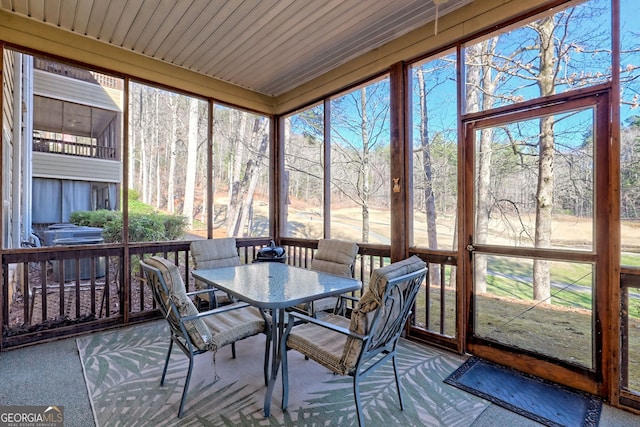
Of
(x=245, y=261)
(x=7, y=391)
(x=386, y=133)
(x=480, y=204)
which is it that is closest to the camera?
(x=7, y=391)

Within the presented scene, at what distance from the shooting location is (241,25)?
3.12m

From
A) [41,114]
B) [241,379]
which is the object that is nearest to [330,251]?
[241,379]

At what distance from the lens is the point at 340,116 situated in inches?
179

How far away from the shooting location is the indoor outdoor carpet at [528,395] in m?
2.01

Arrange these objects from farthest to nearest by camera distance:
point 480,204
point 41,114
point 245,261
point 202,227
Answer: point 245,261
point 202,227
point 41,114
point 480,204

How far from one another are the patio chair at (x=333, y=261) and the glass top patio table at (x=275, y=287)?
1.04 feet

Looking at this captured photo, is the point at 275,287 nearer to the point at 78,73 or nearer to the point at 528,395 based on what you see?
the point at 528,395

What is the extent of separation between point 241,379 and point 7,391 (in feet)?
5.60

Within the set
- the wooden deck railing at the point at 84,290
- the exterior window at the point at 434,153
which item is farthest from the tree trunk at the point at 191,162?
the exterior window at the point at 434,153

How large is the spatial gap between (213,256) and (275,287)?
1.44 m

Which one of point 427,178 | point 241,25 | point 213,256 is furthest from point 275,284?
point 241,25

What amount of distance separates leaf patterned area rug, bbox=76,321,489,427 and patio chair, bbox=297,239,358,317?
556 millimetres

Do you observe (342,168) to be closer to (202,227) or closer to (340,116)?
(340,116)

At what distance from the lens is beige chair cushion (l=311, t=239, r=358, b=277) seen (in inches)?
125
